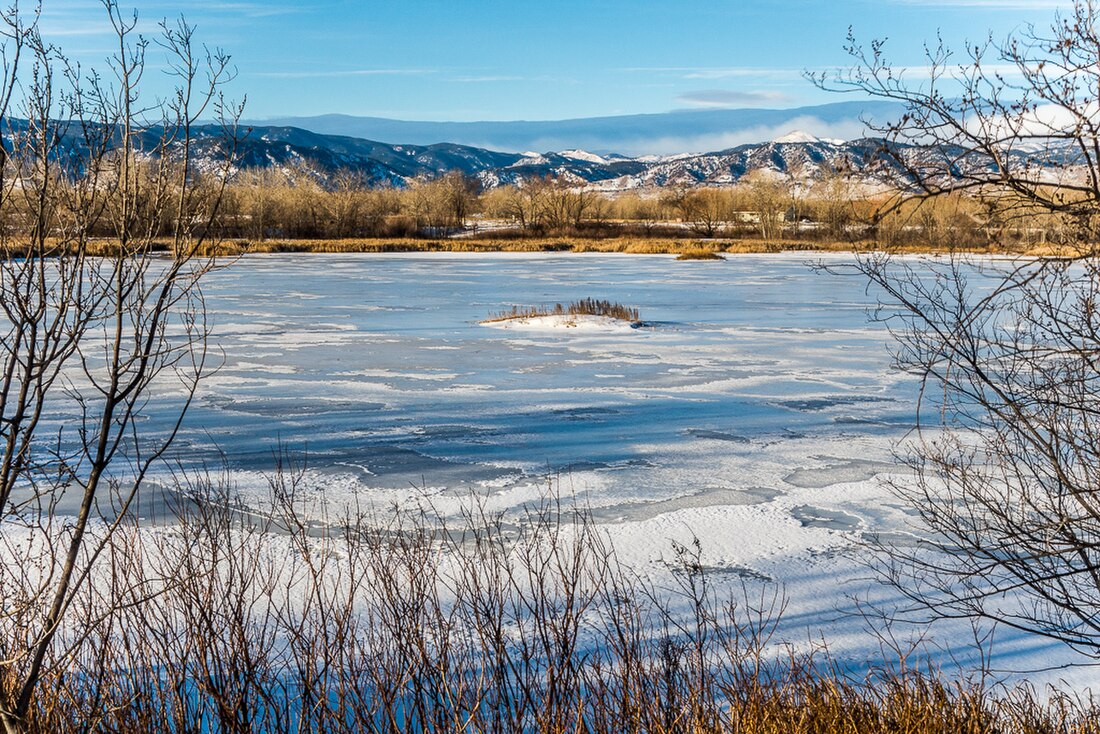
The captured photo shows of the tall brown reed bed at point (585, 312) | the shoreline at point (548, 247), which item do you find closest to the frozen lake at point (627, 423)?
the tall brown reed bed at point (585, 312)

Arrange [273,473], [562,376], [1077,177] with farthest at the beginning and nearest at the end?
[562,376] → [273,473] → [1077,177]

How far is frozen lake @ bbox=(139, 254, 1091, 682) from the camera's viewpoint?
7047 mm

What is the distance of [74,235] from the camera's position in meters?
3.18

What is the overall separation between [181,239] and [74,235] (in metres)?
0.33

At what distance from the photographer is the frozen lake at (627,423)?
23.1ft

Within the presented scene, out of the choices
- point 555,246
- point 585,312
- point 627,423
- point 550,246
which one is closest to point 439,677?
point 627,423

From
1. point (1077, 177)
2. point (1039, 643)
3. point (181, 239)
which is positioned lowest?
point (1039, 643)

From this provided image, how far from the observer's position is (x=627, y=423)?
10.8 m

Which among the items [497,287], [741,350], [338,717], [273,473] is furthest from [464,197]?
[338,717]

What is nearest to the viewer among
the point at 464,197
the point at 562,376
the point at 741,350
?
the point at 562,376

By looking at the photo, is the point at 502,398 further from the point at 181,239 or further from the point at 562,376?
the point at 181,239

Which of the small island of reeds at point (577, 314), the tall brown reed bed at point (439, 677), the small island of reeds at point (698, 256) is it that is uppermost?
the small island of reeds at point (698, 256)

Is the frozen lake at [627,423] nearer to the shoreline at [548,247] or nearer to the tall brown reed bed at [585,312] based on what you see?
the tall brown reed bed at [585,312]

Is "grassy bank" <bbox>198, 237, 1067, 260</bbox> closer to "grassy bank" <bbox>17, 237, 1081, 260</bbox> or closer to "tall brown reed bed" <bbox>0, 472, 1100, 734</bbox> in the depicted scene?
"grassy bank" <bbox>17, 237, 1081, 260</bbox>
